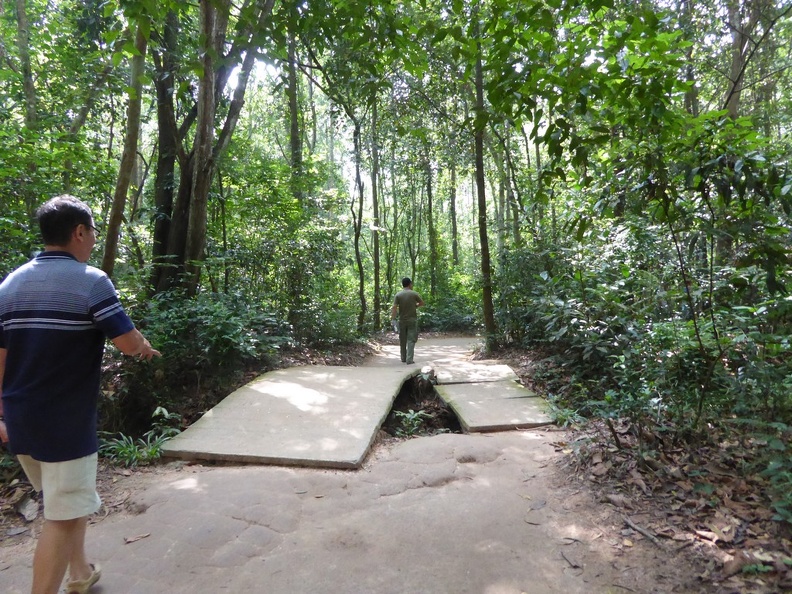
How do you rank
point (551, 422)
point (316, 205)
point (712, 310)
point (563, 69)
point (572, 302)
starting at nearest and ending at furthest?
point (563, 69)
point (712, 310)
point (551, 422)
point (572, 302)
point (316, 205)

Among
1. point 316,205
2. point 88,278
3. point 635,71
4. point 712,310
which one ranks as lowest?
point 712,310

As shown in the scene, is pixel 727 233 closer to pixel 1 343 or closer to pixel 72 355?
pixel 72 355

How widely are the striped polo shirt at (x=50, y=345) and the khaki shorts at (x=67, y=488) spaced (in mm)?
50

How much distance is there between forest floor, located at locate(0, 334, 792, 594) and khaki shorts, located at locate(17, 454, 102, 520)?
1054mm

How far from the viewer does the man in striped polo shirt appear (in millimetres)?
2125

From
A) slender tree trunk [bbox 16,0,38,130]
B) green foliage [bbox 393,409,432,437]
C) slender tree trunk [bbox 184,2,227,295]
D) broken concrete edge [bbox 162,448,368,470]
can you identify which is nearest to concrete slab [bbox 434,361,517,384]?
green foliage [bbox 393,409,432,437]

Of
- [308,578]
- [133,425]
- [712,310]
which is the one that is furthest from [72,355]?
[712,310]

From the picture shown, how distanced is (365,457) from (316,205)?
30.9 ft

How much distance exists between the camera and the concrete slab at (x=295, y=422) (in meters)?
4.27

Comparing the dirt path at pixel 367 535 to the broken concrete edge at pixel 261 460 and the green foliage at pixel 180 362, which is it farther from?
the green foliage at pixel 180 362

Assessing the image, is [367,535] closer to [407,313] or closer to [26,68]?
[407,313]

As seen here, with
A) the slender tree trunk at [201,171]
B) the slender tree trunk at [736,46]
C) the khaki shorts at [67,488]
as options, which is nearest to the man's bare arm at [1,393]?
the khaki shorts at [67,488]

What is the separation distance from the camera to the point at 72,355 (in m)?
2.17

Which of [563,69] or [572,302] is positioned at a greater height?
[563,69]
